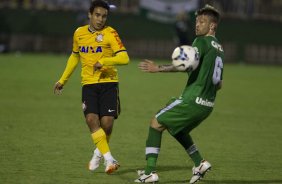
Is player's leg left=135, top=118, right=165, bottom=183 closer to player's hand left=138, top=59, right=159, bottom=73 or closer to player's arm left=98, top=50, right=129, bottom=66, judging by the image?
player's hand left=138, top=59, right=159, bottom=73

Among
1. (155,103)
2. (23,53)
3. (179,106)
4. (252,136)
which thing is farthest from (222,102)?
(23,53)

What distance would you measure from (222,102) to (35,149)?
9260 millimetres

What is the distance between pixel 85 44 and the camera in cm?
994

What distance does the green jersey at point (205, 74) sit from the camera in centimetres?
879

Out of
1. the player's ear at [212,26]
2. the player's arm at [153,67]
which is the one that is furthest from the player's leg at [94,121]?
the player's ear at [212,26]

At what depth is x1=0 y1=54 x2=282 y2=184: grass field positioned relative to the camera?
32.5ft

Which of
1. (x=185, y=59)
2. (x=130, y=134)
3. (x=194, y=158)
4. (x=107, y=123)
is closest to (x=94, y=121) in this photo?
(x=107, y=123)

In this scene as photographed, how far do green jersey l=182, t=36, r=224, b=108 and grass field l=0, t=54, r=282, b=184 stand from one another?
1171 mm

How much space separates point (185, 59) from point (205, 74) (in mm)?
442

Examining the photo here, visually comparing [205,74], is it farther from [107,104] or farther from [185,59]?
[107,104]

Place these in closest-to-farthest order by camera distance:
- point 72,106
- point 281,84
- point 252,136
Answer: point 252,136 < point 72,106 < point 281,84

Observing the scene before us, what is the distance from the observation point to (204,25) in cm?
891

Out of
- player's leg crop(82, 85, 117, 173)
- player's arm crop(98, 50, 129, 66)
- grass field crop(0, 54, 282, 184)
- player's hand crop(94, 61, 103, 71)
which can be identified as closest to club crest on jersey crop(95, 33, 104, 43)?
player's arm crop(98, 50, 129, 66)

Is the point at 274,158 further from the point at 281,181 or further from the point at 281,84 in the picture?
the point at 281,84
